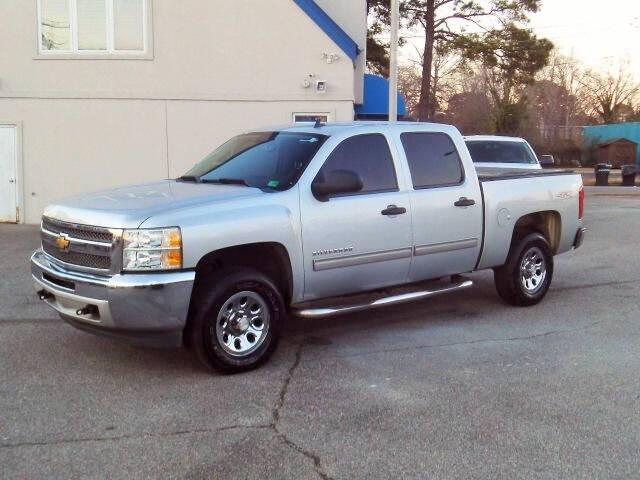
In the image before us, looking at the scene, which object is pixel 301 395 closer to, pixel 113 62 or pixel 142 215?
pixel 142 215

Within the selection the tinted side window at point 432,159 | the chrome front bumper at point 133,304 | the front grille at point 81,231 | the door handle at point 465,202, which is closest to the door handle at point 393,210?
the tinted side window at point 432,159

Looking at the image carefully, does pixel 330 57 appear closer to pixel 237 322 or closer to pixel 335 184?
pixel 335 184

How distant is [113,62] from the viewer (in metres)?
14.6

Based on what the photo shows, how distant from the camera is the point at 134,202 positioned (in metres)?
5.34

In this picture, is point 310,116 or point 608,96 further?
point 608,96

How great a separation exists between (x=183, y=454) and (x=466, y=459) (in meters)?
1.62

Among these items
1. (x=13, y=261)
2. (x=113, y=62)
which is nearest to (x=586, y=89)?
(x=113, y=62)

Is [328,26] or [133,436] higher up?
[328,26]

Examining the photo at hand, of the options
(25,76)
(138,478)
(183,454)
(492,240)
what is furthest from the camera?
(25,76)

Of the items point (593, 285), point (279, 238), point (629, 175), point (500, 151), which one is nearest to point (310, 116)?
point (500, 151)

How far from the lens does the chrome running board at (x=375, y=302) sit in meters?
5.78

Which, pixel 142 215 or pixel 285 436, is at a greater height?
pixel 142 215

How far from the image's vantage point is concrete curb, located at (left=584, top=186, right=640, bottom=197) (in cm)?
2581

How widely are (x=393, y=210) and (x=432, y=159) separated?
0.88m
